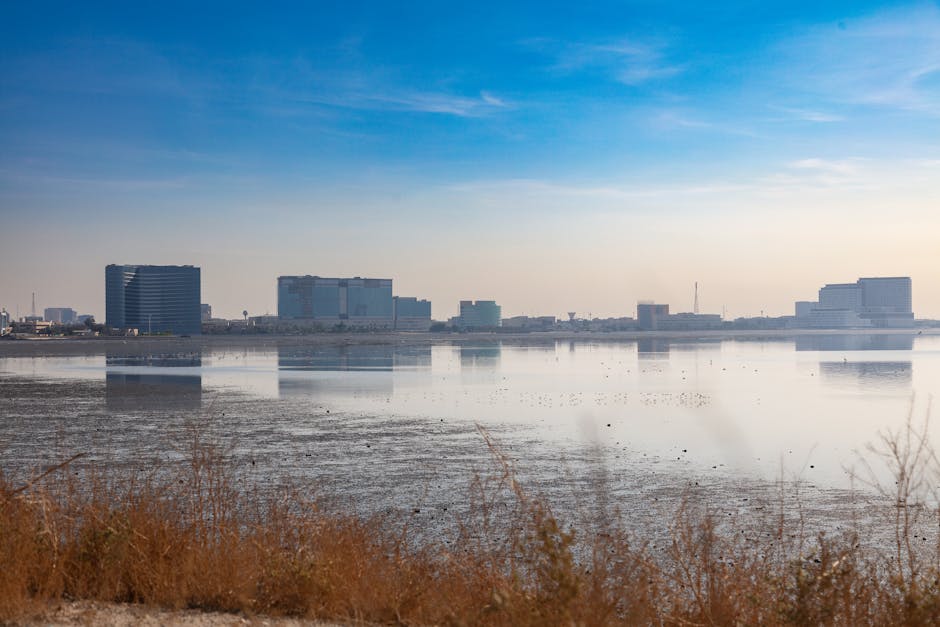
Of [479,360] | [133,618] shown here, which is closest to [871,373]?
[479,360]

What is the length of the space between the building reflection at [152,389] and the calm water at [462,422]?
11cm

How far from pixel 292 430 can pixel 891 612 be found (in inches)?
889

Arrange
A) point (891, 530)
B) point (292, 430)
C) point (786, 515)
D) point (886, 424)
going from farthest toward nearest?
point (886, 424)
point (292, 430)
point (786, 515)
point (891, 530)

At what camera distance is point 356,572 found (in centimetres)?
948

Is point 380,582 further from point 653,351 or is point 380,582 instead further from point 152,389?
point 653,351

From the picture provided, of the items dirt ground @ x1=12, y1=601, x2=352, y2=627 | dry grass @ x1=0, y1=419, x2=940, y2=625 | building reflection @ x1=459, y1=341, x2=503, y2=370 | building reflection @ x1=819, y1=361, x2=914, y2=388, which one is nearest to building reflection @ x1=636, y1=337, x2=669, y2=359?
building reflection @ x1=459, y1=341, x2=503, y2=370

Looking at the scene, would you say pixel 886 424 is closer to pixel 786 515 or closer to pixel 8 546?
pixel 786 515

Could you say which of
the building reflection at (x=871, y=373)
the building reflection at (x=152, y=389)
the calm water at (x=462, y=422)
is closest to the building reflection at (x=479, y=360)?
the calm water at (x=462, y=422)

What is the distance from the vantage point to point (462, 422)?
31.5 m

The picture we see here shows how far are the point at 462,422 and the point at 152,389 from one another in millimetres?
22642

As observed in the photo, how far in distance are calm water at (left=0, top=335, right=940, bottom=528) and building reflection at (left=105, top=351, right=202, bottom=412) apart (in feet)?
0.38

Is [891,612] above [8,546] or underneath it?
underneath

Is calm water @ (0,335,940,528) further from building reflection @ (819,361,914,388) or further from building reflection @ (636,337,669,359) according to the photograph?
building reflection @ (636,337,669,359)

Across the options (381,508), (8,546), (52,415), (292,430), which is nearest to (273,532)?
(8,546)
